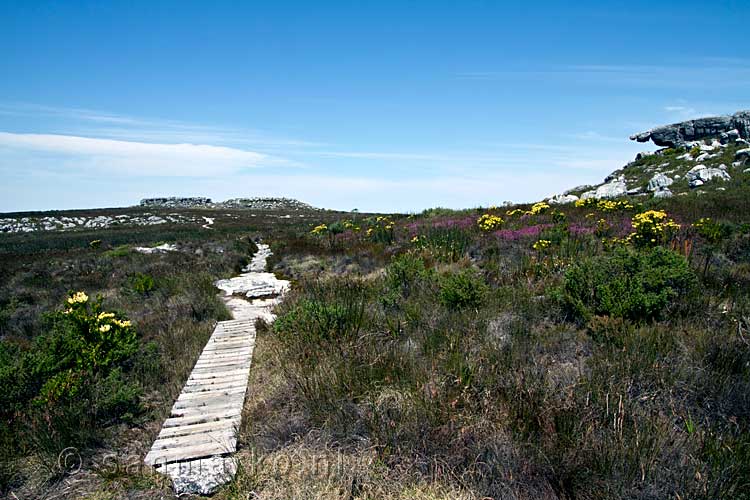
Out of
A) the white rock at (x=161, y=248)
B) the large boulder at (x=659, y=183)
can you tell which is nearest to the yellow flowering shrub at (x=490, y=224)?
the large boulder at (x=659, y=183)

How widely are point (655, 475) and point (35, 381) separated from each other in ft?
19.6

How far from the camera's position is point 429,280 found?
24.2ft

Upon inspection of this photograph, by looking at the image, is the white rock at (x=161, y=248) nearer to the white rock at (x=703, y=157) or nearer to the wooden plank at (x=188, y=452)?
the wooden plank at (x=188, y=452)

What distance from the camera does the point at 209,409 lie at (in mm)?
4289

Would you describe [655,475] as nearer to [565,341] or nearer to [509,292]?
[565,341]

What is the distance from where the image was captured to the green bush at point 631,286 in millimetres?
4910

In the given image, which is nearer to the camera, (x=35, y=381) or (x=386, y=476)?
(x=386, y=476)

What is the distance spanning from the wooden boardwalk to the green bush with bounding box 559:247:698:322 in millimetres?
4448

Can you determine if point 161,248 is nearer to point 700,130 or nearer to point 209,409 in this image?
point 209,409

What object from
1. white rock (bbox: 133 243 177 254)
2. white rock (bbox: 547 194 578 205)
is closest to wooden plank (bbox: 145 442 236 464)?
white rock (bbox: 133 243 177 254)

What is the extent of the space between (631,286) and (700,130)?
4001 cm

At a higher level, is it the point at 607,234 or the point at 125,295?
the point at 607,234

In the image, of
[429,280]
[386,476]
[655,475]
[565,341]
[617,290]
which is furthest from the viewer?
[429,280]

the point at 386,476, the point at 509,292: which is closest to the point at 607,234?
the point at 509,292
